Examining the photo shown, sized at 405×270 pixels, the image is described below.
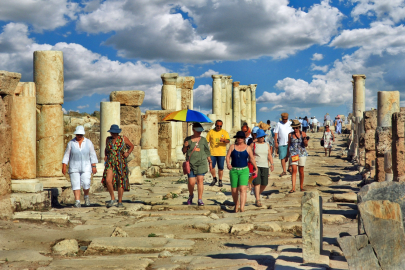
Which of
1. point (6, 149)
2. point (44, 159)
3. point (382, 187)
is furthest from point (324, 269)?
point (44, 159)

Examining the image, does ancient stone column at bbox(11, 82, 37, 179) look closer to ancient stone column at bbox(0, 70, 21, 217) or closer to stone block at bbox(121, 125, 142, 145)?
ancient stone column at bbox(0, 70, 21, 217)

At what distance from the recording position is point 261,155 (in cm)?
895

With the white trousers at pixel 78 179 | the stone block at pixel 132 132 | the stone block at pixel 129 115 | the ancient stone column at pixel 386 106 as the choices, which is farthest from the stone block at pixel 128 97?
the ancient stone column at pixel 386 106

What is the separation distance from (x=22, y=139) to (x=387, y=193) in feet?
22.4

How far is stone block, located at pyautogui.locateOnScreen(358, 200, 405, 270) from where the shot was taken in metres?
3.51

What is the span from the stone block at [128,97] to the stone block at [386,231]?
10274mm

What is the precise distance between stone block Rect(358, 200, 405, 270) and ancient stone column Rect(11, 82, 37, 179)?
21.8 ft

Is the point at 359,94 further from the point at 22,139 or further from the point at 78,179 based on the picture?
the point at 22,139

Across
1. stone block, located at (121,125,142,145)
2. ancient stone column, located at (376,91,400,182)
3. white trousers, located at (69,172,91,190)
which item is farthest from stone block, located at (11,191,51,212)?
ancient stone column, located at (376,91,400,182)

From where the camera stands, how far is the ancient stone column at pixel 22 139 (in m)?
8.33

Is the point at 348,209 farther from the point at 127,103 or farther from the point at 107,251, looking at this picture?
the point at 127,103

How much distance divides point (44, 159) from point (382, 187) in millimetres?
7661

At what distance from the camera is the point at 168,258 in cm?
546

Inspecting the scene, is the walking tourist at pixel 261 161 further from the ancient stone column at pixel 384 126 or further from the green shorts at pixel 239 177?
the ancient stone column at pixel 384 126
